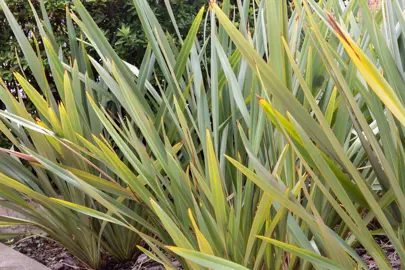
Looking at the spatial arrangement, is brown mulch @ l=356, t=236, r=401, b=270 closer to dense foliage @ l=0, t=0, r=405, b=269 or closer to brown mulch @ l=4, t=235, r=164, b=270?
dense foliage @ l=0, t=0, r=405, b=269

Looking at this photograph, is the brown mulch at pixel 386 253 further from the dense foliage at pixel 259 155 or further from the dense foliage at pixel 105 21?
the dense foliage at pixel 105 21

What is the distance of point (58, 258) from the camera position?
214 centimetres

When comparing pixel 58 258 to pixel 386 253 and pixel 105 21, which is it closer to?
pixel 386 253

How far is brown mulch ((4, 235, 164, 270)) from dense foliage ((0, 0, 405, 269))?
0.15 feet

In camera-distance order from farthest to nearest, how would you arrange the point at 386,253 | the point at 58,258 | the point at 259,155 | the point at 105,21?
1. the point at 105,21
2. the point at 58,258
3. the point at 386,253
4. the point at 259,155

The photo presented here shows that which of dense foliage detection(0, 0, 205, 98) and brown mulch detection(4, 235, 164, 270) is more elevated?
dense foliage detection(0, 0, 205, 98)

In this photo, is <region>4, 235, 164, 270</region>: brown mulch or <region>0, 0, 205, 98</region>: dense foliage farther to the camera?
<region>0, 0, 205, 98</region>: dense foliage

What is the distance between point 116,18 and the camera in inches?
124

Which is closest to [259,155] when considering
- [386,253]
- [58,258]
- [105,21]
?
[386,253]

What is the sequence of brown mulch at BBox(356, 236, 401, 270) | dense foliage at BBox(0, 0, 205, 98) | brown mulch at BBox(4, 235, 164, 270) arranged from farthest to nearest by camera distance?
dense foliage at BBox(0, 0, 205, 98) → brown mulch at BBox(4, 235, 164, 270) → brown mulch at BBox(356, 236, 401, 270)

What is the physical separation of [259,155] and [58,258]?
1158mm

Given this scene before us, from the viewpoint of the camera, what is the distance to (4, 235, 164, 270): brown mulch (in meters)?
1.92

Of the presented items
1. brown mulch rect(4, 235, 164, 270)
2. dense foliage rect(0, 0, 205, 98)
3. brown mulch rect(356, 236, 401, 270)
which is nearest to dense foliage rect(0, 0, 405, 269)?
brown mulch rect(4, 235, 164, 270)

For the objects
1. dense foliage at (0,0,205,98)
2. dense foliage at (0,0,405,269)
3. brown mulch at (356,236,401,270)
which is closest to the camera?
dense foliage at (0,0,405,269)
